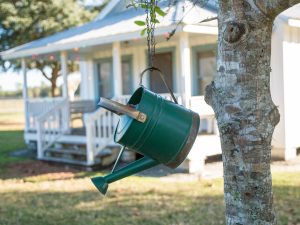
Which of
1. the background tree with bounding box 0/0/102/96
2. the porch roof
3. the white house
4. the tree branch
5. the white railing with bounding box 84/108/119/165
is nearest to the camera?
the tree branch

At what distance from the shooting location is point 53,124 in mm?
11680

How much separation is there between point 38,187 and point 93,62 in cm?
694

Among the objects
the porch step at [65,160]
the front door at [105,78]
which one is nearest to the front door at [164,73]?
the front door at [105,78]

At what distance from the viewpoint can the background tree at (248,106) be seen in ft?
6.07

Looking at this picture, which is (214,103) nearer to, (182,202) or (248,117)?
(248,117)

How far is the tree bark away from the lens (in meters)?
1.85

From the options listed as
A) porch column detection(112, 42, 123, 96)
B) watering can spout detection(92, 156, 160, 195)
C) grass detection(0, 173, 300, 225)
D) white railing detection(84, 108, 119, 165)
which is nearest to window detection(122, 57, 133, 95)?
porch column detection(112, 42, 123, 96)

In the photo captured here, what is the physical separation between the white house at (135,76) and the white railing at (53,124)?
3 centimetres

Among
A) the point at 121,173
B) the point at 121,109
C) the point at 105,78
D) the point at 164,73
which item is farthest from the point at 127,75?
the point at 121,109

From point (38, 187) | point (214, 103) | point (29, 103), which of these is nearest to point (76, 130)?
point (29, 103)

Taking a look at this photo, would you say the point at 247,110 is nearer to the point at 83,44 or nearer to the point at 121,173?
the point at 121,173

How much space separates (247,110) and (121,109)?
0.52 metres

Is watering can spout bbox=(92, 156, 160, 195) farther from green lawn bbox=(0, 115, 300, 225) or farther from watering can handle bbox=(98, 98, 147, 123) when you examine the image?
green lawn bbox=(0, 115, 300, 225)

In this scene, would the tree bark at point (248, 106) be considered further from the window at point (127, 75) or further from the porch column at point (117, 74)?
the window at point (127, 75)
